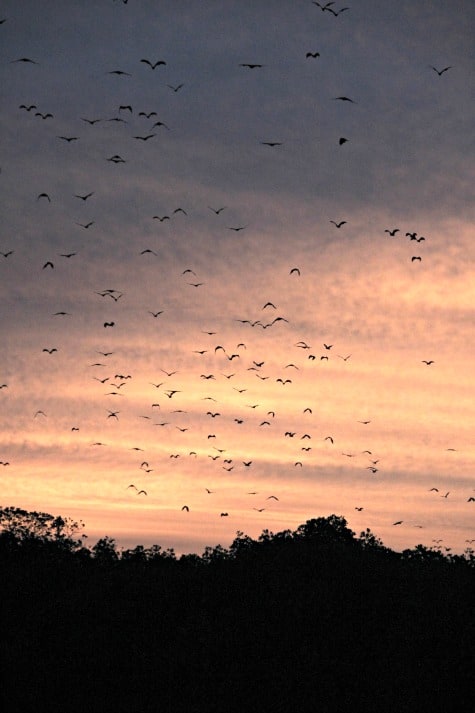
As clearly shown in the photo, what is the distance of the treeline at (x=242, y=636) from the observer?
5109 centimetres

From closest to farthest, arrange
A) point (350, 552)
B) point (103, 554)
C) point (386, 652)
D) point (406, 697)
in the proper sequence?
point (406, 697)
point (386, 652)
point (350, 552)
point (103, 554)

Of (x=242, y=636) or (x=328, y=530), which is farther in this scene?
(x=328, y=530)

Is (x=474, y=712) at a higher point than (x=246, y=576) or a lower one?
lower

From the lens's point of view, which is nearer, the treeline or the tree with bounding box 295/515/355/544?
the treeline

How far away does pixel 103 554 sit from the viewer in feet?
319

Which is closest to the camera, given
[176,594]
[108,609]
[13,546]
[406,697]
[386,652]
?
[406,697]

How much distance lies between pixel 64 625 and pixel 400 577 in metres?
25.0

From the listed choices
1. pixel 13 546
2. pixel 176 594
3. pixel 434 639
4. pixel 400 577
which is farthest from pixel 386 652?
pixel 13 546

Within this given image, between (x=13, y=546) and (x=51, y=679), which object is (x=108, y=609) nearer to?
(x=51, y=679)

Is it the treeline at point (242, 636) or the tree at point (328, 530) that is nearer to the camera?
the treeline at point (242, 636)

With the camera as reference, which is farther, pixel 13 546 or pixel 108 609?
Answer: pixel 13 546

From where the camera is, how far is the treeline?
51.1m

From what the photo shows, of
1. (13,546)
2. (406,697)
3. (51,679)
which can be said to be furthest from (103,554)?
(406,697)

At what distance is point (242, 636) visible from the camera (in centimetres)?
5831
